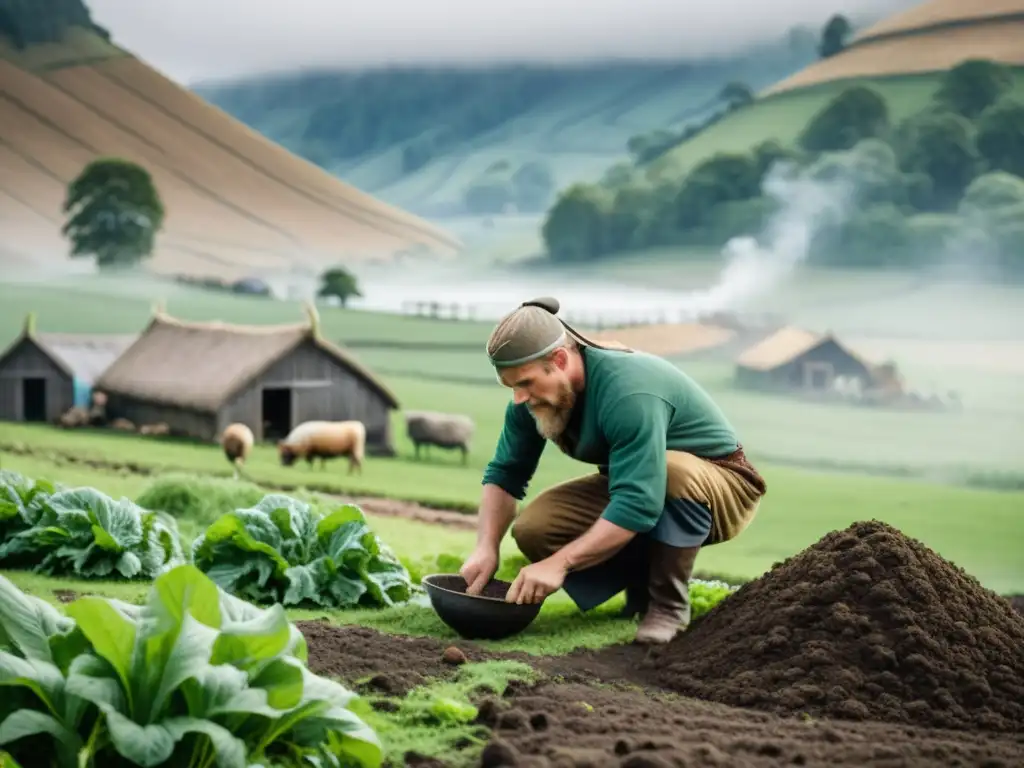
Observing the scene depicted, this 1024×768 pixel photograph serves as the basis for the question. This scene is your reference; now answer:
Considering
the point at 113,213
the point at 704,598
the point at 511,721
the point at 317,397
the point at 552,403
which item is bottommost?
the point at 704,598

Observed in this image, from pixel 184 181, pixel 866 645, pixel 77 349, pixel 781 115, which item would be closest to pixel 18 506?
pixel 866 645

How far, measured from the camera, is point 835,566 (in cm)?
486

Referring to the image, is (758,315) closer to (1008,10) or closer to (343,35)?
(1008,10)

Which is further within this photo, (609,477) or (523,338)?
(609,477)

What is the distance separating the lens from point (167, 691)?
9.79 ft

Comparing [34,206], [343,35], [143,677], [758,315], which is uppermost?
[343,35]

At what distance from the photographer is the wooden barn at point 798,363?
10.6m

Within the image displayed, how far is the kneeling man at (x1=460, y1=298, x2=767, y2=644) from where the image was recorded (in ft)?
16.0

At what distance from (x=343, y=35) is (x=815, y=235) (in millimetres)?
4386

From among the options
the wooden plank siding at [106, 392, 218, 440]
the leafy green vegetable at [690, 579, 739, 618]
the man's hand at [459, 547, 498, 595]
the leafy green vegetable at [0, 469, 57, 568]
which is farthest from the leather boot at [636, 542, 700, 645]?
the wooden plank siding at [106, 392, 218, 440]

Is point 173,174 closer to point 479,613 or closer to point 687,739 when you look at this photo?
point 479,613

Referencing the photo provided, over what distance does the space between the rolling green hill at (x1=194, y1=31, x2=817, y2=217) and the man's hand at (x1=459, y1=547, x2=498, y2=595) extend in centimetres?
702

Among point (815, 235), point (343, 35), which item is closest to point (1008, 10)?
point (815, 235)

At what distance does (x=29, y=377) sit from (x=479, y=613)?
6419 mm
